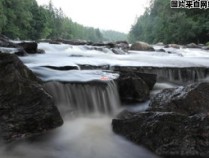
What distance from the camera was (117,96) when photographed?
253 inches

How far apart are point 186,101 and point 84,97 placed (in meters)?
1.85

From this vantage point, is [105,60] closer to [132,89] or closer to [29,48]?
[29,48]

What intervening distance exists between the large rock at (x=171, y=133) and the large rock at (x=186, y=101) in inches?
34.2

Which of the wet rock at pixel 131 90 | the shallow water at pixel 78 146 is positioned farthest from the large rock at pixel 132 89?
the shallow water at pixel 78 146

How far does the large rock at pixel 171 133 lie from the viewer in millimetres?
4012

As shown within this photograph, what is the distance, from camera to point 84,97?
5.94m

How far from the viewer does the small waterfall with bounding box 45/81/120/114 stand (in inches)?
230

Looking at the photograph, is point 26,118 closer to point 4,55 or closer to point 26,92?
point 26,92

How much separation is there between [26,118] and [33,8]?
206ft

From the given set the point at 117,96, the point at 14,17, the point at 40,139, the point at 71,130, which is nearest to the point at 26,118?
the point at 40,139

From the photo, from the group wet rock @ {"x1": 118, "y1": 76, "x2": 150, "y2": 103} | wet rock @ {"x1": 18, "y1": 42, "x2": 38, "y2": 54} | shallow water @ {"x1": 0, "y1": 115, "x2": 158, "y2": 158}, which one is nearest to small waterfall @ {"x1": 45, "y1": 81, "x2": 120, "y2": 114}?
wet rock @ {"x1": 118, "y1": 76, "x2": 150, "y2": 103}

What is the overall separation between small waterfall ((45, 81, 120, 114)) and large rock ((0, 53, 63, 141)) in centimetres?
82

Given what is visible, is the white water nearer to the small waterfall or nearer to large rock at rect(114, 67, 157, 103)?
the small waterfall

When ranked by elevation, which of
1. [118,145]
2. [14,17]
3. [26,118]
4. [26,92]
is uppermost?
[14,17]
